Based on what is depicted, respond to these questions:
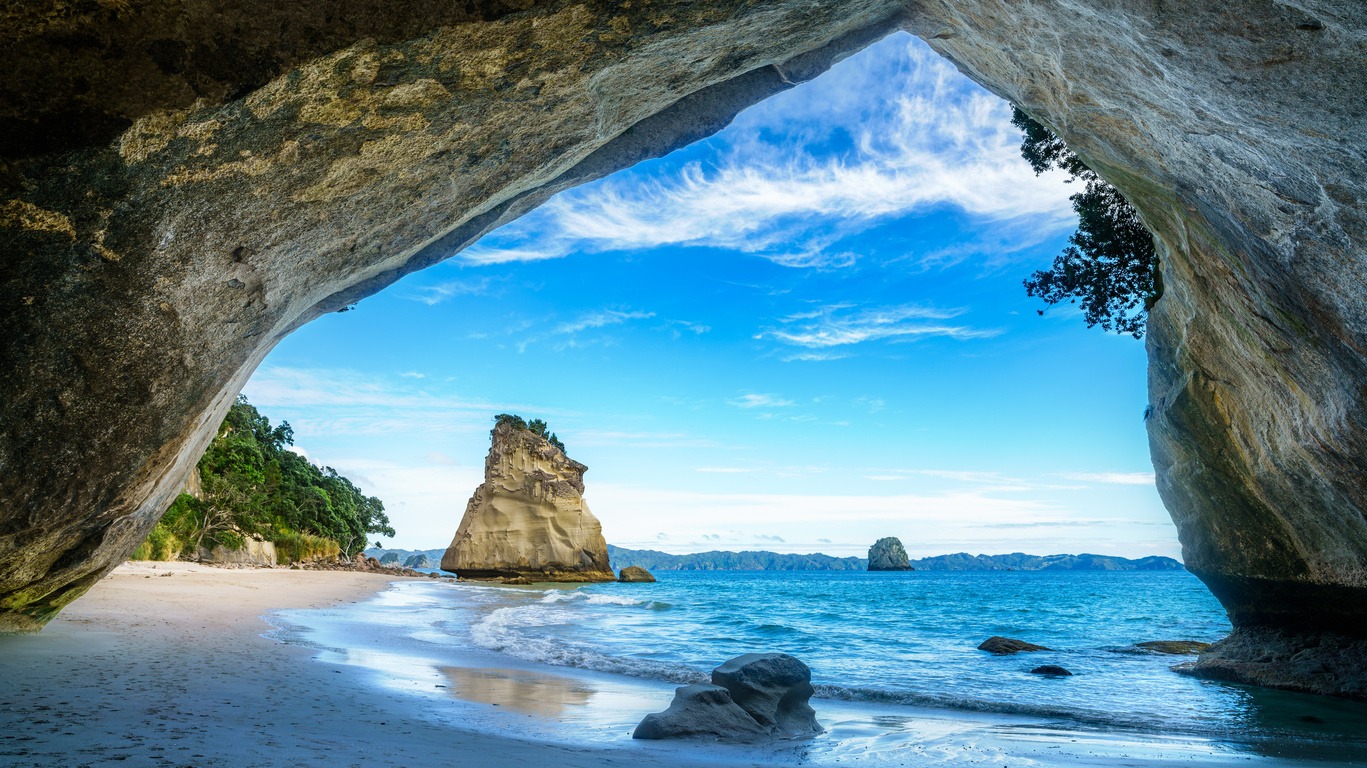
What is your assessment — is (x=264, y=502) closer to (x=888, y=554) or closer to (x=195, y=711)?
(x=195, y=711)

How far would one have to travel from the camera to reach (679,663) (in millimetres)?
12883

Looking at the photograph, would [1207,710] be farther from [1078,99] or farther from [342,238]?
[342,238]

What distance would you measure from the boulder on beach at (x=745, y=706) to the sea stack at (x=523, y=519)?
4964cm

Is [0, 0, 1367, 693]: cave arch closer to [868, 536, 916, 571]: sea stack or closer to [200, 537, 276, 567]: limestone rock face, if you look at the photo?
[200, 537, 276, 567]: limestone rock face

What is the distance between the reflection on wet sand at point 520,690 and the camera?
7617 millimetres

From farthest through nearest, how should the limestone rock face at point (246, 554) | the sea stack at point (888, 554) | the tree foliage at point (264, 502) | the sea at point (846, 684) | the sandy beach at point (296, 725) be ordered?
1. the sea stack at point (888, 554)
2. the limestone rock face at point (246, 554)
3. the tree foliage at point (264, 502)
4. the sea at point (846, 684)
5. the sandy beach at point (296, 725)

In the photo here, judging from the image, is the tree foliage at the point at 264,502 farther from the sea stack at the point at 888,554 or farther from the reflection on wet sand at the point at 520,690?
the sea stack at the point at 888,554

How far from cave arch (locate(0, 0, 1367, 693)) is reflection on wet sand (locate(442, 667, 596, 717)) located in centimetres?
393

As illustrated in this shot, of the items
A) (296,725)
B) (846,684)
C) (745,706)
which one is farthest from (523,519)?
(296,725)

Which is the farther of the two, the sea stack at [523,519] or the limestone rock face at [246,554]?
the sea stack at [523,519]

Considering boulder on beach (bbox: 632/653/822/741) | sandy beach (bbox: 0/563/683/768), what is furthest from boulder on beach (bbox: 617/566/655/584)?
boulder on beach (bbox: 632/653/822/741)

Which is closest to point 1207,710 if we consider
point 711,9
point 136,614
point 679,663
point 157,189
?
point 679,663

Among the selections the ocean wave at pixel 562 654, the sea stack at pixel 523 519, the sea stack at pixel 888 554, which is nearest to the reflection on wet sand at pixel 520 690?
the ocean wave at pixel 562 654

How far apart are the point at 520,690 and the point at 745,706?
301cm
